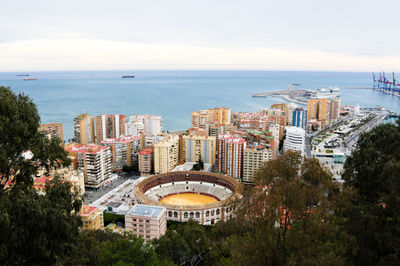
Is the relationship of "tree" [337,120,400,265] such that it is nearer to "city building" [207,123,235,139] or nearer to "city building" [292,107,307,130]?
"city building" [207,123,235,139]

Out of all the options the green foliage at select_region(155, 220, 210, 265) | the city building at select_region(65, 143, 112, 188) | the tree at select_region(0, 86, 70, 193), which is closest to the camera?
the tree at select_region(0, 86, 70, 193)

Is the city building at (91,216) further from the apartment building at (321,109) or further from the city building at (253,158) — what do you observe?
the apartment building at (321,109)

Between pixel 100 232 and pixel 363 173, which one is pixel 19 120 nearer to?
pixel 363 173

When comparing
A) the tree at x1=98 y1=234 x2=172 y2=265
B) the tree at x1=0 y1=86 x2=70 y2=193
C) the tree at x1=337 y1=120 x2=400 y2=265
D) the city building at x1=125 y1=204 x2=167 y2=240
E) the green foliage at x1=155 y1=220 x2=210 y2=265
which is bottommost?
the city building at x1=125 y1=204 x2=167 y2=240

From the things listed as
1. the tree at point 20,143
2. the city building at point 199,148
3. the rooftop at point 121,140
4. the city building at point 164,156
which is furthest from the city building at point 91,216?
the city building at point 199,148

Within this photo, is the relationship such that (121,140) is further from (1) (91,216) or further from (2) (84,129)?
(1) (91,216)

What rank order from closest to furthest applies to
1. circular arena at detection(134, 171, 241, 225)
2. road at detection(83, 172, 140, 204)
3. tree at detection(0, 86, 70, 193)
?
tree at detection(0, 86, 70, 193) → road at detection(83, 172, 140, 204) → circular arena at detection(134, 171, 241, 225)

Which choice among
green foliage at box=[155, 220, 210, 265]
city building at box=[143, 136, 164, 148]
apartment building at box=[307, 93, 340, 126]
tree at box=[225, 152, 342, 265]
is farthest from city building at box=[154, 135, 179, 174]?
apartment building at box=[307, 93, 340, 126]
